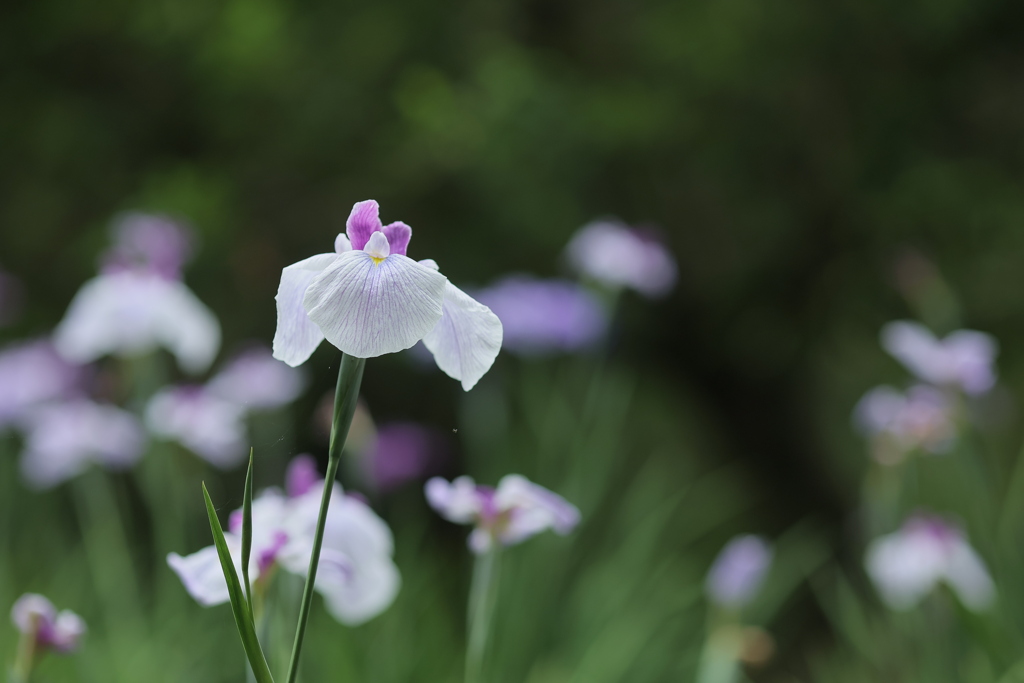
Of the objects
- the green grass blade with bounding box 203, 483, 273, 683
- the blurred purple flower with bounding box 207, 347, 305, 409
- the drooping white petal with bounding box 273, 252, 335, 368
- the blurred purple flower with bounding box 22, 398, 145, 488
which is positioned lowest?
the blurred purple flower with bounding box 22, 398, 145, 488

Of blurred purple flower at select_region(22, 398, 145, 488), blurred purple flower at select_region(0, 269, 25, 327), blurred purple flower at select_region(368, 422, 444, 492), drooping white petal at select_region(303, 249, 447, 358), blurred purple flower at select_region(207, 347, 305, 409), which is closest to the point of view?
drooping white petal at select_region(303, 249, 447, 358)

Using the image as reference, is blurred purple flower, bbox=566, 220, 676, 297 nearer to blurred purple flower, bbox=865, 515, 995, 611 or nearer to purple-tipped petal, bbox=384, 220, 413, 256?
blurred purple flower, bbox=865, 515, 995, 611

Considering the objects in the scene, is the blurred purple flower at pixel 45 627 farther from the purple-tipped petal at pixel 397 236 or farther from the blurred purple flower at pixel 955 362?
the blurred purple flower at pixel 955 362

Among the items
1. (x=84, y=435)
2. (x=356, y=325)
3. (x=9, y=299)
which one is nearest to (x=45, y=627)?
(x=356, y=325)

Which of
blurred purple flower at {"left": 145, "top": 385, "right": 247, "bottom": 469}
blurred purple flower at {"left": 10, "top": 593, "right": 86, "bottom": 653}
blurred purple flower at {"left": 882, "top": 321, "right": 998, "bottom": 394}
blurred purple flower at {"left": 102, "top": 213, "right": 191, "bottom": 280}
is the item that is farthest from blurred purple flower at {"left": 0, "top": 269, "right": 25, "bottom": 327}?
blurred purple flower at {"left": 882, "top": 321, "right": 998, "bottom": 394}

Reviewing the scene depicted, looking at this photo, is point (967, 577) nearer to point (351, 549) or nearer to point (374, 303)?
point (351, 549)
